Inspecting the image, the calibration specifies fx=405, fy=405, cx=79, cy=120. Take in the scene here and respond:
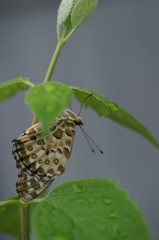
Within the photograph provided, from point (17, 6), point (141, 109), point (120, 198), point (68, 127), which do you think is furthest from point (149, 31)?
point (120, 198)

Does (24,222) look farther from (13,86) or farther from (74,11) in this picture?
(74,11)

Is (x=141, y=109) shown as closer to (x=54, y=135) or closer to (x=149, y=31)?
(x=149, y=31)

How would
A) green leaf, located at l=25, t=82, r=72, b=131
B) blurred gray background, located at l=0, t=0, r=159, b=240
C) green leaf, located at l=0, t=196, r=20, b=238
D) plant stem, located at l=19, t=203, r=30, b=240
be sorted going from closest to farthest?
1. green leaf, located at l=25, t=82, r=72, b=131
2. plant stem, located at l=19, t=203, r=30, b=240
3. green leaf, located at l=0, t=196, r=20, b=238
4. blurred gray background, located at l=0, t=0, r=159, b=240

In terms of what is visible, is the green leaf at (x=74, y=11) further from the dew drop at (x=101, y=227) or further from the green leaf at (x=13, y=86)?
the dew drop at (x=101, y=227)

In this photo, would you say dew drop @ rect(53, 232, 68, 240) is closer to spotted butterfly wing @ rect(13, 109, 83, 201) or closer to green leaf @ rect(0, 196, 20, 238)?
spotted butterfly wing @ rect(13, 109, 83, 201)

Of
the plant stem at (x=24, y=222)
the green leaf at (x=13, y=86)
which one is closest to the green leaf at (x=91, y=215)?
the plant stem at (x=24, y=222)

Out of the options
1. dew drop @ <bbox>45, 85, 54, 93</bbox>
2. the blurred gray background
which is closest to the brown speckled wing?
dew drop @ <bbox>45, 85, 54, 93</bbox>

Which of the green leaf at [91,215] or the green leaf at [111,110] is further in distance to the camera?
the green leaf at [111,110]

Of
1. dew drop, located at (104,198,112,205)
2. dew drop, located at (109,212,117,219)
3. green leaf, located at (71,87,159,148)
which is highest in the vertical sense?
green leaf, located at (71,87,159,148)
